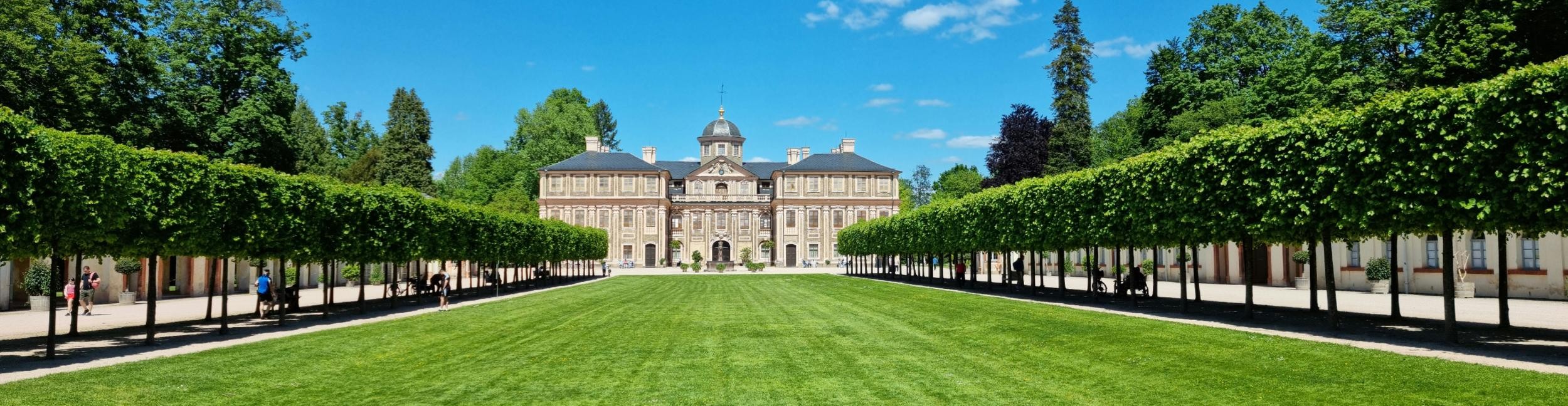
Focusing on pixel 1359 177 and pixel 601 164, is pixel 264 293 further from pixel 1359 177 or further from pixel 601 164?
pixel 601 164

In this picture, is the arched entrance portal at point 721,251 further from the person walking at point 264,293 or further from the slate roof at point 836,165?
the person walking at point 264,293

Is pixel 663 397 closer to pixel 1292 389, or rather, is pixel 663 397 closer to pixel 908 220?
pixel 1292 389

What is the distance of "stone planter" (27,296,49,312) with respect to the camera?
26.3 metres

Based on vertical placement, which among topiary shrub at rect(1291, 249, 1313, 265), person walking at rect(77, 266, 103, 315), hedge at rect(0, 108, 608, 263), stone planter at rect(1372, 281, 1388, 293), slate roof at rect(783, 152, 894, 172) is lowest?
stone planter at rect(1372, 281, 1388, 293)

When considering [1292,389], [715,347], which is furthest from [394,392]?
[1292,389]

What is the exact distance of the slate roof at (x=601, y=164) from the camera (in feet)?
299

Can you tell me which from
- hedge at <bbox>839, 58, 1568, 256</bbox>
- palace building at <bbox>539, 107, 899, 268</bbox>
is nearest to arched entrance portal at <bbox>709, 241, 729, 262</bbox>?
palace building at <bbox>539, 107, 899, 268</bbox>

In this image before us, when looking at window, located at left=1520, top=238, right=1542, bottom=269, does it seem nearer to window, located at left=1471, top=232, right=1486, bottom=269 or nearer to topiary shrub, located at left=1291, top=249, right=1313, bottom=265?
window, located at left=1471, top=232, right=1486, bottom=269

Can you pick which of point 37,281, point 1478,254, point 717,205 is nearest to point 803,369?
point 37,281

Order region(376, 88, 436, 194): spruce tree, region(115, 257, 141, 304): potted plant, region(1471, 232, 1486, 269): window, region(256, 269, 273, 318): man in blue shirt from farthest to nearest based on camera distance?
region(376, 88, 436, 194): spruce tree → region(115, 257, 141, 304): potted plant → region(1471, 232, 1486, 269): window → region(256, 269, 273, 318): man in blue shirt

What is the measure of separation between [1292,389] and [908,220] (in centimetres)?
3707

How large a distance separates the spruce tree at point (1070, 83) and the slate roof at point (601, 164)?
43.8 m

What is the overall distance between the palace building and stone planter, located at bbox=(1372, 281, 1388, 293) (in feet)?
200

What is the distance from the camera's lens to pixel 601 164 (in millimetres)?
92312
